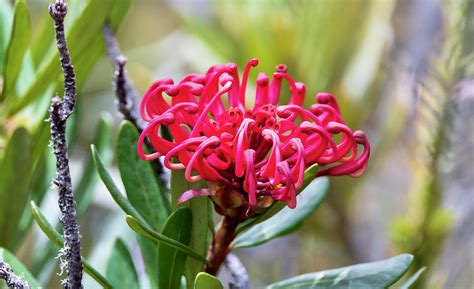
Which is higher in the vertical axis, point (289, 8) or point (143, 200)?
point (289, 8)

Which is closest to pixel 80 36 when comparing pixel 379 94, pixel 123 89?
pixel 123 89

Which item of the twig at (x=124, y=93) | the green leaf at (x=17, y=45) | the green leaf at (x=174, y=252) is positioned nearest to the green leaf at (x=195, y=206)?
the green leaf at (x=174, y=252)

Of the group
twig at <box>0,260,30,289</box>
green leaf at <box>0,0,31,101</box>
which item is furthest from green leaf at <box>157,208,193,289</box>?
green leaf at <box>0,0,31,101</box>

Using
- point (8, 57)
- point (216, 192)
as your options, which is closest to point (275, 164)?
point (216, 192)

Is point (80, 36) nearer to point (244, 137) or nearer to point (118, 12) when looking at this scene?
point (118, 12)

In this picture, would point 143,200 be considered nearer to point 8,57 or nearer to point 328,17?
point 8,57

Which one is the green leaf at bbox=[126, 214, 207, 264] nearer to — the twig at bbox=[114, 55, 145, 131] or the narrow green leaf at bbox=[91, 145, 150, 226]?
the narrow green leaf at bbox=[91, 145, 150, 226]

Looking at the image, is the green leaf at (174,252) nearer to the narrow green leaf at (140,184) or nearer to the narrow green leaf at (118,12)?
the narrow green leaf at (140,184)
